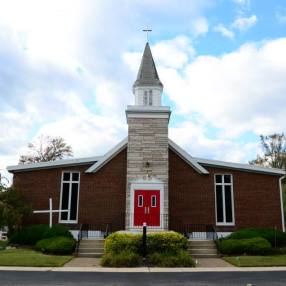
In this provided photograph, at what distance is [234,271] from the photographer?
12695 mm

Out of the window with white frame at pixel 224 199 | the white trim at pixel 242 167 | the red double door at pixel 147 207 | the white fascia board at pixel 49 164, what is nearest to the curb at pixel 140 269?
the red double door at pixel 147 207

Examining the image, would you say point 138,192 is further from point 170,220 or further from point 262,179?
point 262,179

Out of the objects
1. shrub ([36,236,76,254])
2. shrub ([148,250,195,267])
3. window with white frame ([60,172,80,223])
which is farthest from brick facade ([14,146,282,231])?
shrub ([148,250,195,267])

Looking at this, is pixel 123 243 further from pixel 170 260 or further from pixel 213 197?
pixel 213 197

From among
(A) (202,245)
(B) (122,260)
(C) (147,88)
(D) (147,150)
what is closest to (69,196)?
(D) (147,150)

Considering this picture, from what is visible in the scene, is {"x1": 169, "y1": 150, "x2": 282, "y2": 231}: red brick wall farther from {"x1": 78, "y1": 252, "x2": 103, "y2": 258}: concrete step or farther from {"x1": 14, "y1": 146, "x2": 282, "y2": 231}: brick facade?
{"x1": 78, "y1": 252, "x2": 103, "y2": 258}: concrete step

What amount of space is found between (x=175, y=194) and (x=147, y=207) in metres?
2.22

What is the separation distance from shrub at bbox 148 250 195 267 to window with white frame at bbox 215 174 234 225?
7.71 metres

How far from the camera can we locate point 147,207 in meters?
20.5

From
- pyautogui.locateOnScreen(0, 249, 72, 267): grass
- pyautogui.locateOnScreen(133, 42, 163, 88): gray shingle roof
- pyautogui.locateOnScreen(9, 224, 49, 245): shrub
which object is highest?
pyautogui.locateOnScreen(133, 42, 163, 88): gray shingle roof

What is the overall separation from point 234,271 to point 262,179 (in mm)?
10727

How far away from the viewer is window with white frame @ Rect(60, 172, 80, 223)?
21812 millimetres

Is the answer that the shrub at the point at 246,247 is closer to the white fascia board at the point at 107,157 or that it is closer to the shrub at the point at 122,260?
the shrub at the point at 122,260

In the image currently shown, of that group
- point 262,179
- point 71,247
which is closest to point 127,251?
point 71,247
